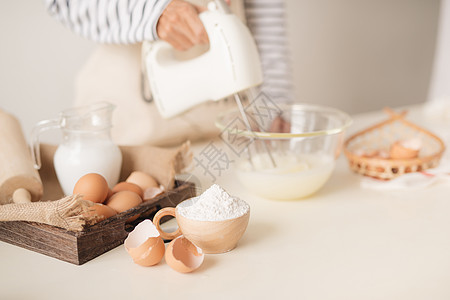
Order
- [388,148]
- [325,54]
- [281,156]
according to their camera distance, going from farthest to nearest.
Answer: [325,54] < [388,148] < [281,156]

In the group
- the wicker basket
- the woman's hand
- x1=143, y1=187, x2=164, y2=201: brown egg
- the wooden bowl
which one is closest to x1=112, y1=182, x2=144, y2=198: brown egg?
x1=143, y1=187, x2=164, y2=201: brown egg

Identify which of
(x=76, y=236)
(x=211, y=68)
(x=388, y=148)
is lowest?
(x=388, y=148)

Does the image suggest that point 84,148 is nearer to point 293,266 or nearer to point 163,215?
point 163,215

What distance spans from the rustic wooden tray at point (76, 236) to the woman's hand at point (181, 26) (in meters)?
0.32

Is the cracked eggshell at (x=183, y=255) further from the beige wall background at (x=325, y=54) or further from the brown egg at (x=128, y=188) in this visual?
the beige wall background at (x=325, y=54)

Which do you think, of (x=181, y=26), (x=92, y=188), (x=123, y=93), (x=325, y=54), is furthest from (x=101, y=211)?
(x=325, y=54)

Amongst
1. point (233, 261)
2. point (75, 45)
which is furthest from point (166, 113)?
point (75, 45)

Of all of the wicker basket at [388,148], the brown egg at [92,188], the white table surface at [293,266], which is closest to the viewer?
the white table surface at [293,266]

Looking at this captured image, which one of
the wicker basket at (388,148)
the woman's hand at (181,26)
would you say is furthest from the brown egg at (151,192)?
the wicker basket at (388,148)

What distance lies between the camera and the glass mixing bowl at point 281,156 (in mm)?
833

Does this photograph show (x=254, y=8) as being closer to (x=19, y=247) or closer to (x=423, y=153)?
(x=423, y=153)

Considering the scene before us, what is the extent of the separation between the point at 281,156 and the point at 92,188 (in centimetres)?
39

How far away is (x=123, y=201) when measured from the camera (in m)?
0.70

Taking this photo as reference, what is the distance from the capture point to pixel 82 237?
613 mm
